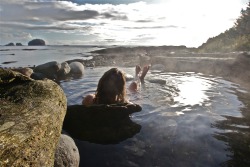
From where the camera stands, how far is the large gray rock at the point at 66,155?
4094 mm

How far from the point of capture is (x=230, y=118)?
7145 mm

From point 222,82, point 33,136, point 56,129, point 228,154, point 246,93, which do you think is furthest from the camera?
point 222,82

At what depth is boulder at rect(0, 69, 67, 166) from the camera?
258 centimetres

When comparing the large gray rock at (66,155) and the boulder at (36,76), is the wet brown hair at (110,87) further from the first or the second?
the boulder at (36,76)

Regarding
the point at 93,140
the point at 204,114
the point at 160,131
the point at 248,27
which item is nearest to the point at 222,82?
the point at 204,114

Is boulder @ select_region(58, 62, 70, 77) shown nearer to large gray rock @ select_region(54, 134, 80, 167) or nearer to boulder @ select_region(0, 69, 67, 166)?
boulder @ select_region(0, 69, 67, 166)

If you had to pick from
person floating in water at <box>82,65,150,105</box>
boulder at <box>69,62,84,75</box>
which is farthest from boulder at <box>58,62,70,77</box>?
person floating in water at <box>82,65,150,105</box>

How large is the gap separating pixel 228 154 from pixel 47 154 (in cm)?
364

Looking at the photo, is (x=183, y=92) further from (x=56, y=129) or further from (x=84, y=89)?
(x=56, y=129)

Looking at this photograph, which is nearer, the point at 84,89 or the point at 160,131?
the point at 160,131

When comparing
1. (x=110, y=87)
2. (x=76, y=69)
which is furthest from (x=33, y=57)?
(x=110, y=87)

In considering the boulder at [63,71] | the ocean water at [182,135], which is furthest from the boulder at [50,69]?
the ocean water at [182,135]

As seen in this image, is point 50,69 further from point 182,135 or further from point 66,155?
point 66,155

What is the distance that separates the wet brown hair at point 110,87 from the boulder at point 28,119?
1.96m
